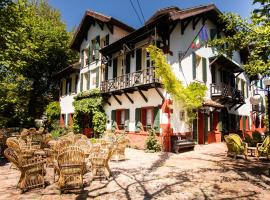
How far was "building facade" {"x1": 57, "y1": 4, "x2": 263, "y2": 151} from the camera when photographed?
12766 mm

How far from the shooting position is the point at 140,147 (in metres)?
13.5

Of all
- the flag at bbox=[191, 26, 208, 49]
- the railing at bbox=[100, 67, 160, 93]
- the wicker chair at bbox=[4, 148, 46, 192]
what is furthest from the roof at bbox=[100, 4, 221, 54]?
the wicker chair at bbox=[4, 148, 46, 192]

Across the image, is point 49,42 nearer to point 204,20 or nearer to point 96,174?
point 204,20

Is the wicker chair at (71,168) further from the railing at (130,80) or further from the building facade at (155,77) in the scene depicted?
the railing at (130,80)

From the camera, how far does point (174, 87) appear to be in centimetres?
1121

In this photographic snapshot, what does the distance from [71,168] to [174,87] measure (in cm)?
718

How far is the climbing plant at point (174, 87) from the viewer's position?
1102 cm

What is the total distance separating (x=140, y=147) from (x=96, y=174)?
22.6 ft

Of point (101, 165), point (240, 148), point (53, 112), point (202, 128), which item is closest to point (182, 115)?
point (202, 128)

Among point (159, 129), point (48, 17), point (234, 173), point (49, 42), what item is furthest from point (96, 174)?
point (48, 17)

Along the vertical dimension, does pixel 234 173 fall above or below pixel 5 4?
below

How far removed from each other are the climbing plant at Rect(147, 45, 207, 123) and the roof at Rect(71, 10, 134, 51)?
6942mm

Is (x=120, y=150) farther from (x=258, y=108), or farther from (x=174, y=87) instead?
(x=258, y=108)

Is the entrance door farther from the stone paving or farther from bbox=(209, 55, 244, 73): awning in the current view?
the stone paving
